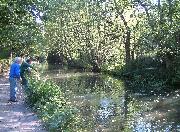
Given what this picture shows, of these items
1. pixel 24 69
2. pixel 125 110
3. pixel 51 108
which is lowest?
pixel 125 110

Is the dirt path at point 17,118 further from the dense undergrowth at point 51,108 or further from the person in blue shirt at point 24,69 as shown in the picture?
the person in blue shirt at point 24,69

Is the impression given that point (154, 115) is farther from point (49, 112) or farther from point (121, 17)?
point (121, 17)

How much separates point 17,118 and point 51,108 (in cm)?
125

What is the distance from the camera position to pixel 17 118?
14.4 m

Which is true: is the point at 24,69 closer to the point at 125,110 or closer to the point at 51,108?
the point at 125,110

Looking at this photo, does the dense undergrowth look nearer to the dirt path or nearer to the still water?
the dirt path

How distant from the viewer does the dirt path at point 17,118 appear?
12.8 m

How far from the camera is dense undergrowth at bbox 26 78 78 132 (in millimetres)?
12550

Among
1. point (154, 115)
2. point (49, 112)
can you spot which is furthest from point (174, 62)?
point (49, 112)

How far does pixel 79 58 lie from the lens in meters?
62.2

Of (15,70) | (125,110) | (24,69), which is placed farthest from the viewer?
(24,69)

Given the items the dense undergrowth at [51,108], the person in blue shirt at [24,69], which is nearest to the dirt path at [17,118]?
the dense undergrowth at [51,108]

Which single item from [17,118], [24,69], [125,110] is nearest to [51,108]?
[17,118]

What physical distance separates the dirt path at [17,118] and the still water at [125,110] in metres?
1.83
